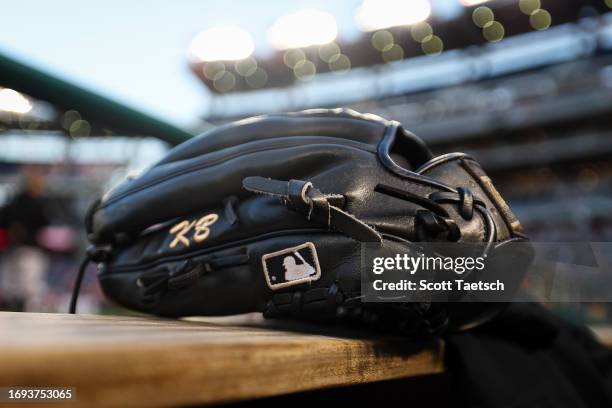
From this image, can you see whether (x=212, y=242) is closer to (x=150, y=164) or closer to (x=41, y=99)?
(x=150, y=164)

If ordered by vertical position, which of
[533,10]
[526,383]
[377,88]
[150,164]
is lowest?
[526,383]

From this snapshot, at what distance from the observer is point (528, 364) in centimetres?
68

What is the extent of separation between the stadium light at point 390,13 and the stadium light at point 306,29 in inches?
34.8

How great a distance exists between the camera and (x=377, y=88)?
16.0 metres

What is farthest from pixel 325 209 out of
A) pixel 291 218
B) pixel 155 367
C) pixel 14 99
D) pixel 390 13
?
pixel 390 13

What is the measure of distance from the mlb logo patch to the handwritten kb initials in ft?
0.27

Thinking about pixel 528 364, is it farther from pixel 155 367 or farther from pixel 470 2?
pixel 470 2

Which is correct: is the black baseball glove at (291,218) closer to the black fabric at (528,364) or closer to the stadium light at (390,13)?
the black fabric at (528,364)

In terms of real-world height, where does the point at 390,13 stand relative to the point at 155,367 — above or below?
above

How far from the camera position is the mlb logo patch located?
48 centimetres

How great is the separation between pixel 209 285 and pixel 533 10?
588 inches

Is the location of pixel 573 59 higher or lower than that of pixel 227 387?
higher

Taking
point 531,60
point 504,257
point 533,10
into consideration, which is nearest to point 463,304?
point 504,257

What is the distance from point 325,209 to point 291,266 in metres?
0.07
